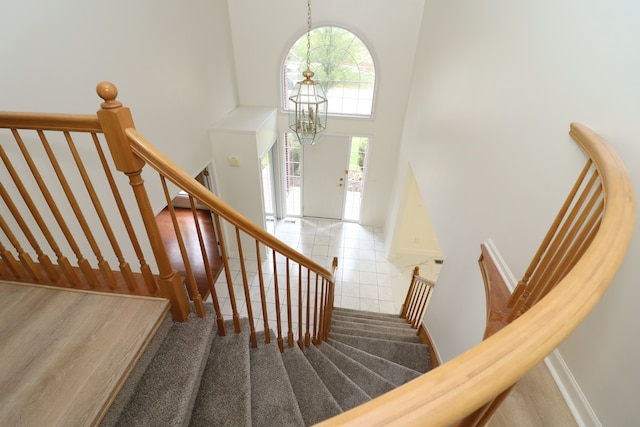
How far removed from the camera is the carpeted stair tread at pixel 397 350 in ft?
9.82

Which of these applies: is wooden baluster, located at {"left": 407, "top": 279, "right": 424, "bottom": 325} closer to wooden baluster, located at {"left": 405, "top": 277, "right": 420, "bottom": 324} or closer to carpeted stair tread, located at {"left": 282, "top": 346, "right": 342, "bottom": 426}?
wooden baluster, located at {"left": 405, "top": 277, "right": 420, "bottom": 324}

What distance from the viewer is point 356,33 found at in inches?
186

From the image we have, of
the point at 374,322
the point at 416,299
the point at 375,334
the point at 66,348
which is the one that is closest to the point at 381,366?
the point at 375,334

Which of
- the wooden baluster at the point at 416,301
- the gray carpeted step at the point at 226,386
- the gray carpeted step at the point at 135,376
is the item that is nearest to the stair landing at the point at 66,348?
the gray carpeted step at the point at 135,376

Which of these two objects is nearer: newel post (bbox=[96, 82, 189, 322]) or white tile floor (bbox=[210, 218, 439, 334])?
newel post (bbox=[96, 82, 189, 322])

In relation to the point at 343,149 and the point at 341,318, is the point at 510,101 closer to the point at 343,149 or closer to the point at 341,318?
the point at 341,318

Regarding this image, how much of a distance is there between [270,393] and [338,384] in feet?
2.68

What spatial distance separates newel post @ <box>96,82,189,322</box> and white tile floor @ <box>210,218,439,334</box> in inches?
107

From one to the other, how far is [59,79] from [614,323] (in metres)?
3.40

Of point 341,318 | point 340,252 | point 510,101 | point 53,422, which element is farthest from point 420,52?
point 53,422

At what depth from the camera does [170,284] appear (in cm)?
144

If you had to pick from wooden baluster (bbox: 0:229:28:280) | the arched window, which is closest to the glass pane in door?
the arched window

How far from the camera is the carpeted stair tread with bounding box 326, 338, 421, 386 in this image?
2671 millimetres

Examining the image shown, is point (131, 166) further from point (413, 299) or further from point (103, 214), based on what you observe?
point (413, 299)
